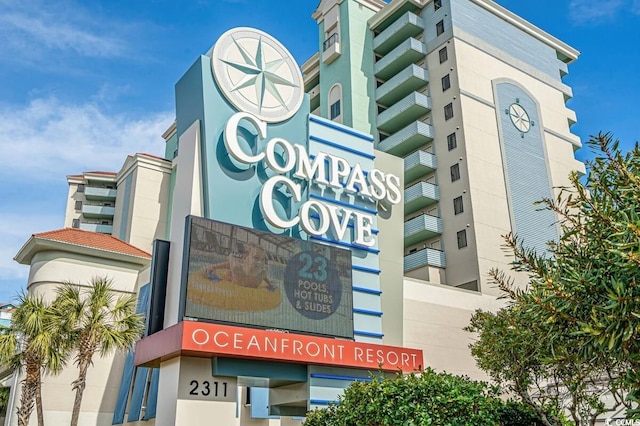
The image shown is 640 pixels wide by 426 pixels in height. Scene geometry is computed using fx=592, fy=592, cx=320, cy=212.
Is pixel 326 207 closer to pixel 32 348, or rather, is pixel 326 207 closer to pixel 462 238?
pixel 32 348

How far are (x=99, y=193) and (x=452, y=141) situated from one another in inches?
1638

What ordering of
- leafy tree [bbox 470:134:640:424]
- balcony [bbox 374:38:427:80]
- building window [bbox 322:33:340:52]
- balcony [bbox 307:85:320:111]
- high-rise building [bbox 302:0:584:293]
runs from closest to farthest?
leafy tree [bbox 470:134:640:424] < high-rise building [bbox 302:0:584:293] < balcony [bbox 374:38:427:80] < building window [bbox 322:33:340:52] < balcony [bbox 307:85:320:111]

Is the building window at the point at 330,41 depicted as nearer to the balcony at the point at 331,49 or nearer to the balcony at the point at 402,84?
the balcony at the point at 331,49

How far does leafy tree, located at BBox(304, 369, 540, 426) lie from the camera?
11.9m

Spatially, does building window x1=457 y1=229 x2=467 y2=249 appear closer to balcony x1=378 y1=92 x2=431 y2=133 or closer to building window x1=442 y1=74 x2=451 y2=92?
balcony x1=378 y1=92 x2=431 y2=133

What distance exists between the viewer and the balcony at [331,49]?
162 ft

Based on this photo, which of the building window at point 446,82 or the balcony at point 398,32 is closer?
the building window at point 446,82

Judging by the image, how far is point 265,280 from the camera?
1844 centimetres

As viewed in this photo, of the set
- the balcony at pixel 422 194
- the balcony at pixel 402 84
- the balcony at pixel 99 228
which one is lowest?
the balcony at pixel 422 194

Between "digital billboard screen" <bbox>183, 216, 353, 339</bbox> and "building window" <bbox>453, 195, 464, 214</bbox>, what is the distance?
21265mm

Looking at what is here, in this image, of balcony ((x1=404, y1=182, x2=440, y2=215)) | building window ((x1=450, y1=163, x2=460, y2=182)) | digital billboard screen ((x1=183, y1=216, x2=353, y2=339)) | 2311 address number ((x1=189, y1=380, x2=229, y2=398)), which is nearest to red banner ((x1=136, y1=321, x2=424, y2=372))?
digital billboard screen ((x1=183, y1=216, x2=353, y2=339))

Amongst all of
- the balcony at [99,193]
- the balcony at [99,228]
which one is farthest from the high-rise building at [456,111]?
the balcony at [99,228]

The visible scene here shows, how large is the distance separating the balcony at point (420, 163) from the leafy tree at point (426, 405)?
30.7 meters

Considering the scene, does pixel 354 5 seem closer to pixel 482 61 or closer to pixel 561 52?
pixel 482 61
